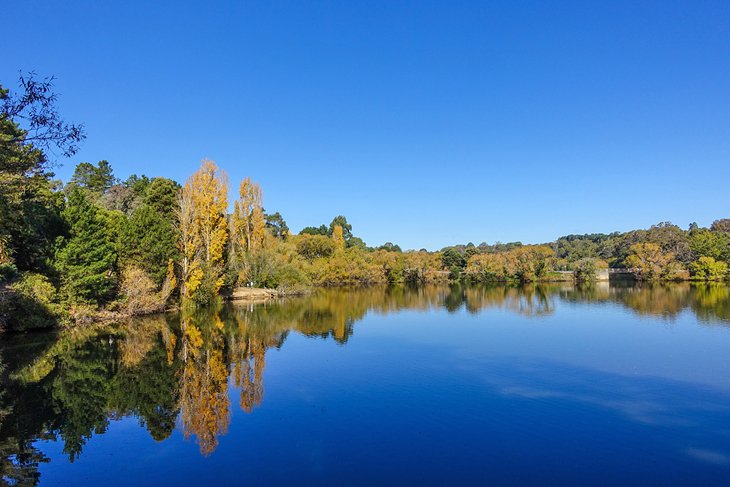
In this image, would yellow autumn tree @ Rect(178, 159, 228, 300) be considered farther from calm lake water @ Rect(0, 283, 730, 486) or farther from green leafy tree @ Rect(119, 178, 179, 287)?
calm lake water @ Rect(0, 283, 730, 486)

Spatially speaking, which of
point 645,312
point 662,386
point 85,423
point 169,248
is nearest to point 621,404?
point 662,386

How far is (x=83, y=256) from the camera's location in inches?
992

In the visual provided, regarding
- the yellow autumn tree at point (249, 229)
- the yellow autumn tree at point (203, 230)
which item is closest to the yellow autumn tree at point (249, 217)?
the yellow autumn tree at point (249, 229)

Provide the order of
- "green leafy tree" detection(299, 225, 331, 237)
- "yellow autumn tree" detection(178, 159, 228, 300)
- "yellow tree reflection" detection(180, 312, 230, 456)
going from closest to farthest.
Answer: "yellow tree reflection" detection(180, 312, 230, 456)
"yellow autumn tree" detection(178, 159, 228, 300)
"green leafy tree" detection(299, 225, 331, 237)

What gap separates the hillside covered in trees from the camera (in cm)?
2111

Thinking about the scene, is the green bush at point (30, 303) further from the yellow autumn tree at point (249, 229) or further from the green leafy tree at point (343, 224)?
the green leafy tree at point (343, 224)

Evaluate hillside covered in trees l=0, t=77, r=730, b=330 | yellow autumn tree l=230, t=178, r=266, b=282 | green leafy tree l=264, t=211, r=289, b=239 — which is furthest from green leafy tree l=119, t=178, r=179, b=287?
green leafy tree l=264, t=211, r=289, b=239

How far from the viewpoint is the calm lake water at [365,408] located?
27.9ft

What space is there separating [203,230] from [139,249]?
7751 mm

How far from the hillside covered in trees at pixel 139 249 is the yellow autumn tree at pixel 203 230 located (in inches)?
3.3

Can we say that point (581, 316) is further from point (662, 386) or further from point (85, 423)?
point (85, 423)

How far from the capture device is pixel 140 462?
8.80m

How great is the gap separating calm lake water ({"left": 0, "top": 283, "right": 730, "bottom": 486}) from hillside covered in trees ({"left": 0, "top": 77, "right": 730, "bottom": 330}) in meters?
3.39

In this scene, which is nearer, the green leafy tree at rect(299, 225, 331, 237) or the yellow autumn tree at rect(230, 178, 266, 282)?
the yellow autumn tree at rect(230, 178, 266, 282)
